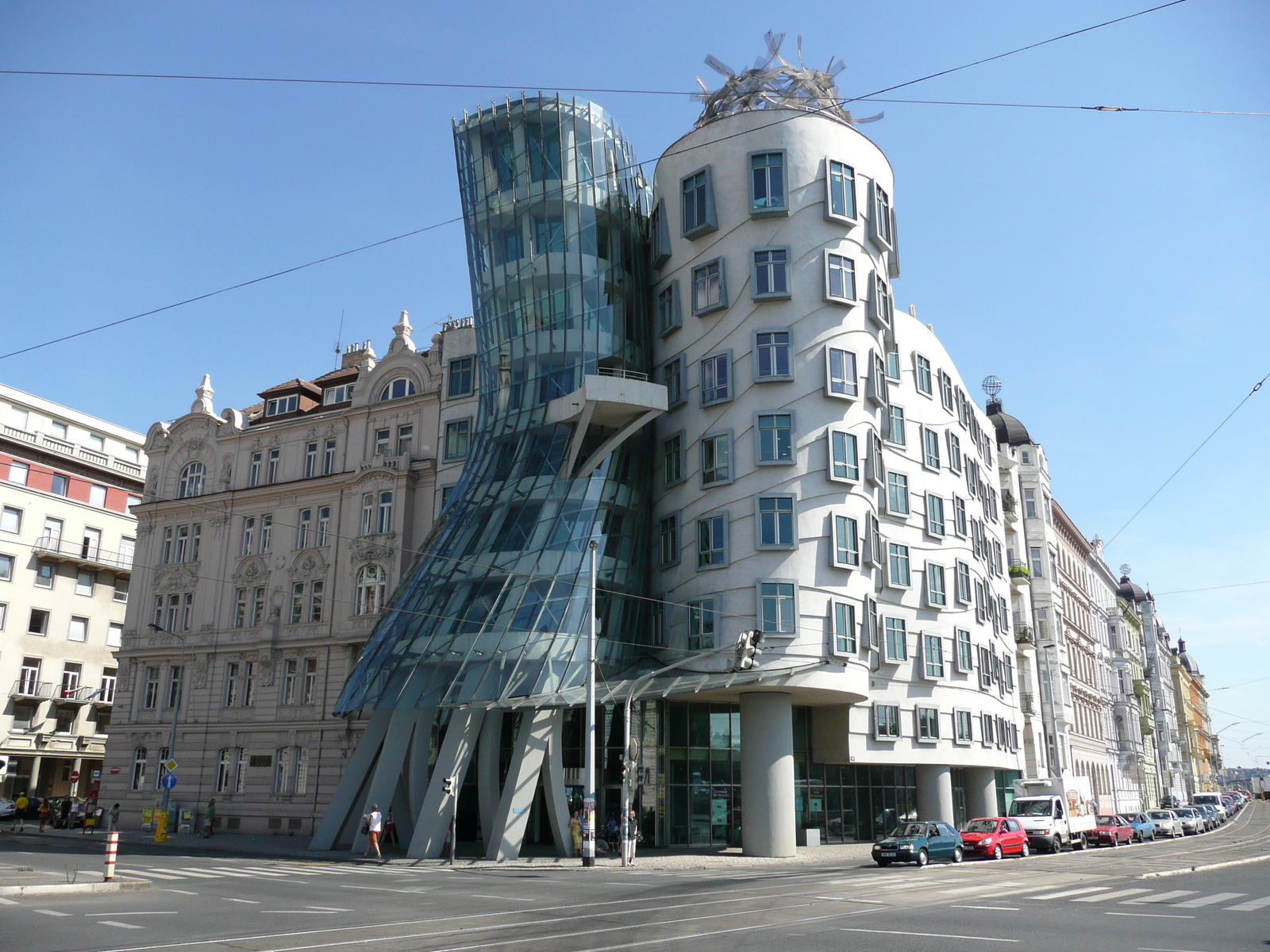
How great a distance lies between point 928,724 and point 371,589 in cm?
2693

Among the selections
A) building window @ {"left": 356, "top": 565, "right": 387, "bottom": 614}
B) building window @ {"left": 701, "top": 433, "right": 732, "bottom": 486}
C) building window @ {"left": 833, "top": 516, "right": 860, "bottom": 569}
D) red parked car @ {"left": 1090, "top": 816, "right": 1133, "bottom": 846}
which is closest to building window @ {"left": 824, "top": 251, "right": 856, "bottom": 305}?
building window @ {"left": 701, "top": 433, "right": 732, "bottom": 486}

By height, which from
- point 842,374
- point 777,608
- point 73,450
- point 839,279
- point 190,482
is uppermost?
point 73,450

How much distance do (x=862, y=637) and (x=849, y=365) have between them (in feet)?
35.5

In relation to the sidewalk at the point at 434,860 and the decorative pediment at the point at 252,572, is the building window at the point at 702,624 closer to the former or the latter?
the sidewalk at the point at 434,860

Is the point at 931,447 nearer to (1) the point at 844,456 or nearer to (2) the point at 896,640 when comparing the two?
(2) the point at 896,640

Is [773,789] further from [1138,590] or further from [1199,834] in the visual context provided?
[1138,590]

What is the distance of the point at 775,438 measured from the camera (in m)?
40.5

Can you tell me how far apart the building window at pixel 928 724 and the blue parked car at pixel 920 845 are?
38.2ft

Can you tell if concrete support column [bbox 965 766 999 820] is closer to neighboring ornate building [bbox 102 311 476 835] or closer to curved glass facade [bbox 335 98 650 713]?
curved glass facade [bbox 335 98 650 713]

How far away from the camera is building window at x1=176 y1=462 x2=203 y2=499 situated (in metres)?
58.8

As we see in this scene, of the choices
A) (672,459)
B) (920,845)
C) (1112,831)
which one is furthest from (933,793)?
(672,459)

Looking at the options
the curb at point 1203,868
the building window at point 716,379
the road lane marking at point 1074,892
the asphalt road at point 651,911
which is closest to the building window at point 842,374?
the building window at point 716,379

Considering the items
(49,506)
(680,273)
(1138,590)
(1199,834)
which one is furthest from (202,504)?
(1138,590)

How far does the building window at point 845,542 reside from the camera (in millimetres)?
39594
